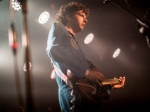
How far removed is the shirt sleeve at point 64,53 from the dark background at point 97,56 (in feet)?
1.60

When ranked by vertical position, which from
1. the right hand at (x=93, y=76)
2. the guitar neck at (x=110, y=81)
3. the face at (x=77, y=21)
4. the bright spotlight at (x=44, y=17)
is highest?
the bright spotlight at (x=44, y=17)

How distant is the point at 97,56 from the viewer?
225 centimetres

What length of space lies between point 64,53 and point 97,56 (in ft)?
2.22

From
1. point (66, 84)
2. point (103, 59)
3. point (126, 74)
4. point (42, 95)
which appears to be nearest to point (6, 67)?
point (42, 95)

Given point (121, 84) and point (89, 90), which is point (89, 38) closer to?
point (121, 84)

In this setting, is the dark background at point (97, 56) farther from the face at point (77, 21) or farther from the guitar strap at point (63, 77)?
the guitar strap at point (63, 77)

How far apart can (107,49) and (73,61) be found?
734 mm

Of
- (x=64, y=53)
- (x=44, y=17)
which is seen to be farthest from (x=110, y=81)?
(x=44, y=17)

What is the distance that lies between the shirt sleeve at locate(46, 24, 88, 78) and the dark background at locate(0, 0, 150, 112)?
0.49 meters

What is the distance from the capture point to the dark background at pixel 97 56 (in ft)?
7.01

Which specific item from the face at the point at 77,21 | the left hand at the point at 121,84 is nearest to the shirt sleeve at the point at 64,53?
the face at the point at 77,21

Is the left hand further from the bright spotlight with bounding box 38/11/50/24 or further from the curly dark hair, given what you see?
the bright spotlight with bounding box 38/11/50/24

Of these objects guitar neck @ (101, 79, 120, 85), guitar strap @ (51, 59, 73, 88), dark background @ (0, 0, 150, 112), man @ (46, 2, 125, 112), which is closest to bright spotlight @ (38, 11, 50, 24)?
dark background @ (0, 0, 150, 112)

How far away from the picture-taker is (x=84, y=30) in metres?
2.25
